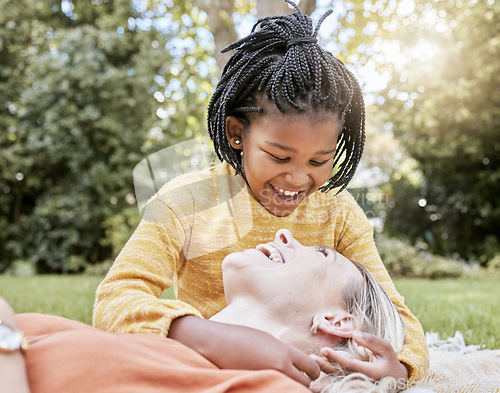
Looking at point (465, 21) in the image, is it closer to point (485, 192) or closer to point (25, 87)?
point (485, 192)

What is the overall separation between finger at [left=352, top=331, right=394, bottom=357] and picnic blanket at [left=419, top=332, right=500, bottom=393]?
2.27ft

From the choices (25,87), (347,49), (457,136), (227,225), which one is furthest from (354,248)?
(25,87)

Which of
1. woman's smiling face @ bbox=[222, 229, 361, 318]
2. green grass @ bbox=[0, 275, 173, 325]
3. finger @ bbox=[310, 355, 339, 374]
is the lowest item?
green grass @ bbox=[0, 275, 173, 325]

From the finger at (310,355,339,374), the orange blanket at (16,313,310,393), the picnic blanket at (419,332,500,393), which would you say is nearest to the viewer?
the orange blanket at (16,313,310,393)

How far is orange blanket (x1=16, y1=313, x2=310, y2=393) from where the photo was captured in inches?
52.0

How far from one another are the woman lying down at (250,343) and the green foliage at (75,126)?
841 centimetres

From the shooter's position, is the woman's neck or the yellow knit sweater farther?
the yellow knit sweater

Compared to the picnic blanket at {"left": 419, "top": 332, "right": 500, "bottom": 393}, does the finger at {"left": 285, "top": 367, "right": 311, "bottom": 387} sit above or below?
above

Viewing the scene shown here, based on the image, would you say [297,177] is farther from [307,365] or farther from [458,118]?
[458,118]

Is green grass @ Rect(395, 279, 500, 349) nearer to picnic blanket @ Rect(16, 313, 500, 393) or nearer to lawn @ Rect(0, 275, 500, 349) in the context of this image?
lawn @ Rect(0, 275, 500, 349)

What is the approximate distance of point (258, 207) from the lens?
7.92 ft

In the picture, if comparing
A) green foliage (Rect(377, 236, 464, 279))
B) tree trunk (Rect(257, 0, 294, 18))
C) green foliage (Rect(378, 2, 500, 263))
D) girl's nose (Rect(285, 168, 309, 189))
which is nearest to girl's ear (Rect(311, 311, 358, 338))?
girl's nose (Rect(285, 168, 309, 189))

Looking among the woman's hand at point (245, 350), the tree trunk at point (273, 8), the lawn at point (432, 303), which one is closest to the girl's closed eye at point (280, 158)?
the woman's hand at point (245, 350)

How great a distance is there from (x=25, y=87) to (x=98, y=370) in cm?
1086
